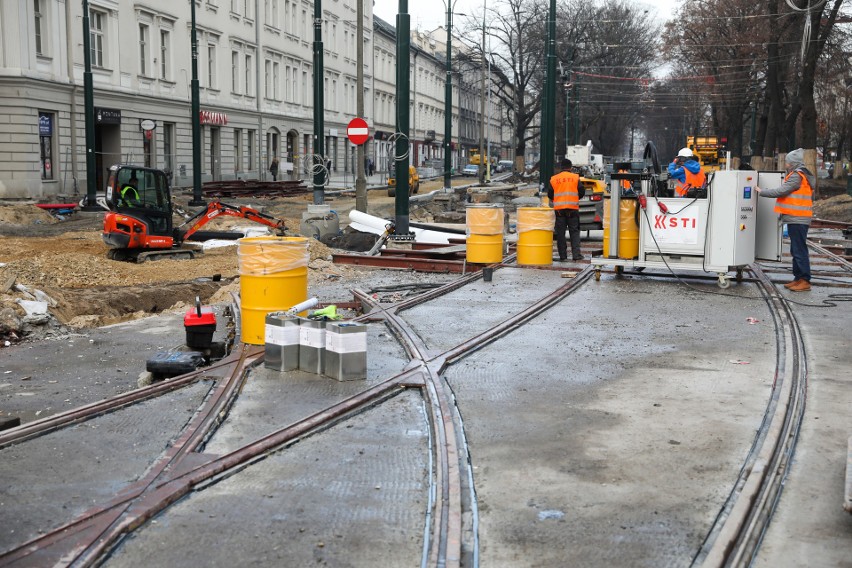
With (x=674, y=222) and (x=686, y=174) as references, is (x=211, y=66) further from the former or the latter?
(x=674, y=222)

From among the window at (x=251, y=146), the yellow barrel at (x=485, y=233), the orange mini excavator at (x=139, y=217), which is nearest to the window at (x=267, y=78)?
the window at (x=251, y=146)

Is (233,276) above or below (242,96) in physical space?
below

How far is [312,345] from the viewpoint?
827 centimetres

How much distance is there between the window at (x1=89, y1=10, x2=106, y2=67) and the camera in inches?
1527

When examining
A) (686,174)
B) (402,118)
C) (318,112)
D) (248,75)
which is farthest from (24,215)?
(248,75)

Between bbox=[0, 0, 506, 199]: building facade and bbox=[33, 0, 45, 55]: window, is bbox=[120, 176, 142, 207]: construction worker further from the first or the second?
bbox=[33, 0, 45, 55]: window

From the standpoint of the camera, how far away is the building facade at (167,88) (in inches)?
1359

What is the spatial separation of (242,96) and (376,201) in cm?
1492

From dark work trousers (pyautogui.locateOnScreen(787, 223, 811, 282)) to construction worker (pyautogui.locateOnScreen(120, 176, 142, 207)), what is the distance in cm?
1254

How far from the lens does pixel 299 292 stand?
9.62m

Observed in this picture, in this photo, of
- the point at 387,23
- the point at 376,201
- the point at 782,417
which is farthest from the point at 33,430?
the point at 387,23

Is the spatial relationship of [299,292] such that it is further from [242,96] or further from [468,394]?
[242,96]

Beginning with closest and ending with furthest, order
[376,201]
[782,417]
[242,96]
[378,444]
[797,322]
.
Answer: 1. [378,444]
2. [782,417]
3. [797,322]
4. [376,201]
5. [242,96]

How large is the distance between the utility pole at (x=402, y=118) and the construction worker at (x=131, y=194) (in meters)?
5.27
